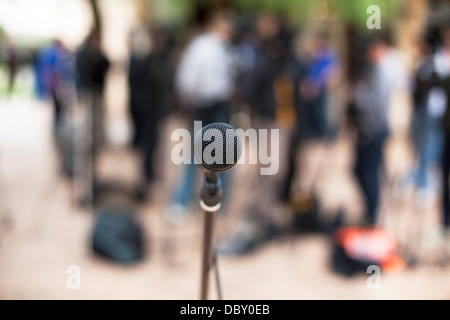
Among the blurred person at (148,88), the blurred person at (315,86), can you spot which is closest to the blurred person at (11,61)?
the blurred person at (148,88)

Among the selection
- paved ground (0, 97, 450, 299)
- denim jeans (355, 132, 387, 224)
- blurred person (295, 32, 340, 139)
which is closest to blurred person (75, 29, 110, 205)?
paved ground (0, 97, 450, 299)

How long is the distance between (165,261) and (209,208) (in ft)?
8.04

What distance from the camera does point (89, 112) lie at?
17.7 feet

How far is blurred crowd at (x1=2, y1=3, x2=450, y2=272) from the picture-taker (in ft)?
14.0

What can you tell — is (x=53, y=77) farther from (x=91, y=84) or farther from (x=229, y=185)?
(x=229, y=185)

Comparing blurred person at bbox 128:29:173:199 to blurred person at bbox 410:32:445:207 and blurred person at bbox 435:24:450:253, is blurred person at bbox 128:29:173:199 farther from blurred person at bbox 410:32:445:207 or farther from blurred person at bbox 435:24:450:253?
blurred person at bbox 435:24:450:253

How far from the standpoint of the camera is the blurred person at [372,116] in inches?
168

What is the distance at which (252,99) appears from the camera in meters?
5.03

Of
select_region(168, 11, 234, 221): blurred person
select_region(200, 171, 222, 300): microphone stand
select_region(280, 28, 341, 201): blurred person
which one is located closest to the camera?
select_region(200, 171, 222, 300): microphone stand

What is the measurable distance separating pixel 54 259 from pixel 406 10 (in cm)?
829

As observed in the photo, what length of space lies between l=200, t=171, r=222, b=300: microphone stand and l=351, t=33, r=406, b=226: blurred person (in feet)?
8.64

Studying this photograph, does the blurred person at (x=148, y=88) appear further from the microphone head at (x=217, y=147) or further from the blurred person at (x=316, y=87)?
the microphone head at (x=217, y=147)
